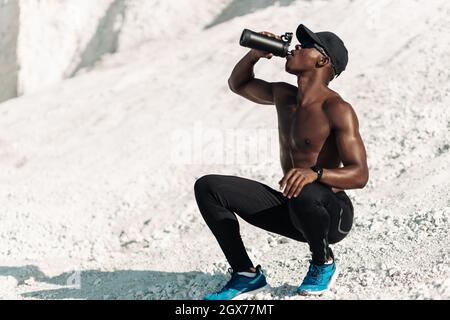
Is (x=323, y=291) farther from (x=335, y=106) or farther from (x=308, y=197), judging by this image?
(x=335, y=106)

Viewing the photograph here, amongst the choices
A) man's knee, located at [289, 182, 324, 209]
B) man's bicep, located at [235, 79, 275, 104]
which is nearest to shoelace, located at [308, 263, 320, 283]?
man's knee, located at [289, 182, 324, 209]

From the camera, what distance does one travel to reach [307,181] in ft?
13.3

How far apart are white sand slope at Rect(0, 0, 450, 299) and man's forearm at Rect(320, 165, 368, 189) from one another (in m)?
0.69

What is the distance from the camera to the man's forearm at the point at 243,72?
15.7ft

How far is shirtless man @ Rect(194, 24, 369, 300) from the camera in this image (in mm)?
4203

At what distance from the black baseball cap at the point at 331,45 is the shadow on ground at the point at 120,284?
1378mm

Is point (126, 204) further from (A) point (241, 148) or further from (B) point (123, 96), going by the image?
(B) point (123, 96)

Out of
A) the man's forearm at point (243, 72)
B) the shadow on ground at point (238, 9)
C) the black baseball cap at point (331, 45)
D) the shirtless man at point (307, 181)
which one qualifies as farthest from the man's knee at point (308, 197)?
the shadow on ground at point (238, 9)

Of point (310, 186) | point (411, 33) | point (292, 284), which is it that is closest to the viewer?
point (310, 186)

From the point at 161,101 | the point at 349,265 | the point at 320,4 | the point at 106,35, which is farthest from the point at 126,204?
the point at 106,35

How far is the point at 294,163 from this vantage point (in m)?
4.52

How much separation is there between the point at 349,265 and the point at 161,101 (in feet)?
18.1

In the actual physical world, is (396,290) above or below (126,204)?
above

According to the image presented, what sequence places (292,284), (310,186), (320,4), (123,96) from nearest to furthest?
1. (310,186)
2. (292,284)
3. (123,96)
4. (320,4)
